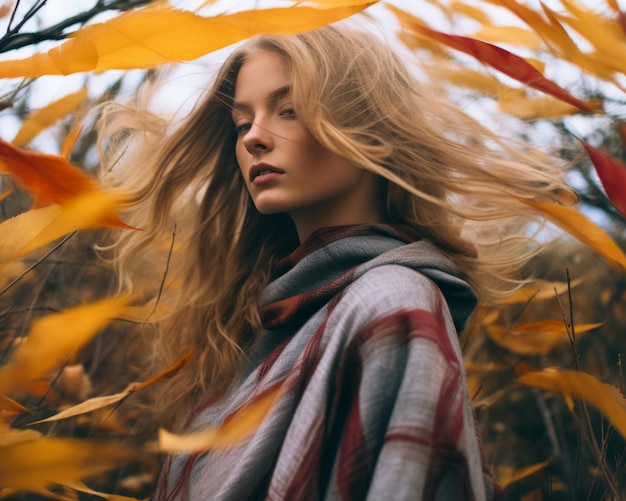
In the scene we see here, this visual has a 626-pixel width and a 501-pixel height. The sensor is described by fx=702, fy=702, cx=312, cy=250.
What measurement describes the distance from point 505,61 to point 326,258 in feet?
1.07

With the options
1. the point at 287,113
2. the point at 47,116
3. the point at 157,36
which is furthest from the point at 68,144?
the point at 287,113

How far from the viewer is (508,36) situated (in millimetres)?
867

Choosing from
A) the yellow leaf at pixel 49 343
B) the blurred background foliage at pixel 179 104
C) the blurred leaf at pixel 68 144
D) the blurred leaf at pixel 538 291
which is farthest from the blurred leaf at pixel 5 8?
the blurred leaf at pixel 538 291

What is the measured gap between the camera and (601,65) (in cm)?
68

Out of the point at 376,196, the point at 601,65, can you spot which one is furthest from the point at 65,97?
the point at 601,65

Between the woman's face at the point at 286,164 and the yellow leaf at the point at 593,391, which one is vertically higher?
the woman's face at the point at 286,164

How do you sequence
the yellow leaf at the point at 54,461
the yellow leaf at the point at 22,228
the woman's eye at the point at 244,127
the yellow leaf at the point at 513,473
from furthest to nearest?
1. the yellow leaf at the point at 513,473
2. the woman's eye at the point at 244,127
3. the yellow leaf at the point at 22,228
4. the yellow leaf at the point at 54,461

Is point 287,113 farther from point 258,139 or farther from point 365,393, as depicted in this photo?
point 365,393

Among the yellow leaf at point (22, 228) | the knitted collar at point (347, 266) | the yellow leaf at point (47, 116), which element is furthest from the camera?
the knitted collar at point (347, 266)

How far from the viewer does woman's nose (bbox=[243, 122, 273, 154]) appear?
0.89m

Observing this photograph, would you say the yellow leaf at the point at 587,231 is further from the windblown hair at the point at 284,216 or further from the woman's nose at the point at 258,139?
the woman's nose at the point at 258,139

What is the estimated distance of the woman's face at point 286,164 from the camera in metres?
0.89

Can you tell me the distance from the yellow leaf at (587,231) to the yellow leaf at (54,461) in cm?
48

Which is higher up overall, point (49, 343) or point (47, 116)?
point (47, 116)
